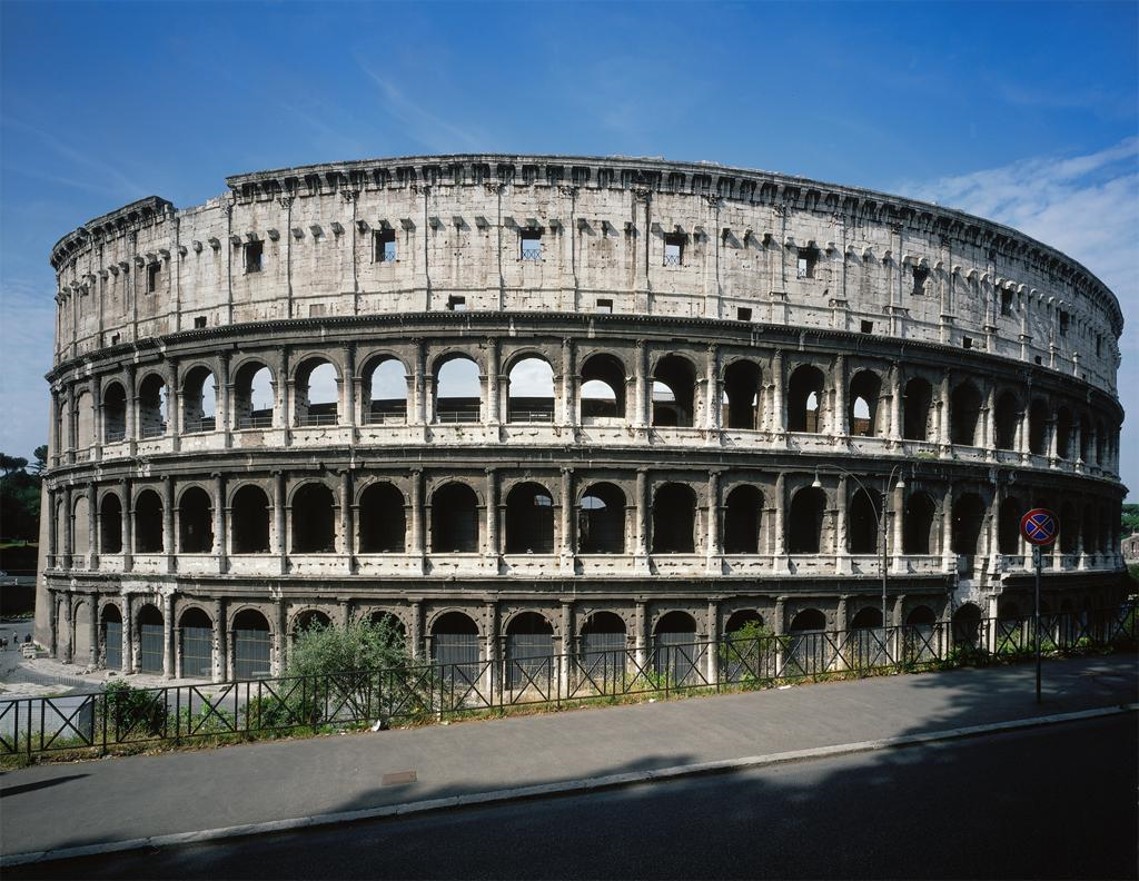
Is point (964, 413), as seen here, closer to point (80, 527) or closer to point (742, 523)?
point (742, 523)

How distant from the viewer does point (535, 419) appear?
2536cm

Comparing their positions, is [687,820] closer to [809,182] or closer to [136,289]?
[809,182]

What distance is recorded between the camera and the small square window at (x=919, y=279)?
2748 centimetres

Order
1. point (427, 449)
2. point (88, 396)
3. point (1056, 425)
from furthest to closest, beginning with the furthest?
point (1056, 425)
point (88, 396)
point (427, 449)

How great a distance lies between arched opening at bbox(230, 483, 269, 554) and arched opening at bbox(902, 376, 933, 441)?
24.8 meters

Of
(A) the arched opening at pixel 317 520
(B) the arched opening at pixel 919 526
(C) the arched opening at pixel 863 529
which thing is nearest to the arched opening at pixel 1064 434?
(B) the arched opening at pixel 919 526

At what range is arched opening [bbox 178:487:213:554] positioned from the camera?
26297 millimetres

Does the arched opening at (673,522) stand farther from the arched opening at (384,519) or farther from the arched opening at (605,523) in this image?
the arched opening at (384,519)

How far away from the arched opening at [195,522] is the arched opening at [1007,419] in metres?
32.2

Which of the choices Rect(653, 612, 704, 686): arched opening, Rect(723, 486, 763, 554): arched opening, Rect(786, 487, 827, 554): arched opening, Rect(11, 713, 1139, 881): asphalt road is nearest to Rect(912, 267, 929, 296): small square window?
Rect(786, 487, 827, 554): arched opening

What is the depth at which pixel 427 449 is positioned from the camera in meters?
23.4

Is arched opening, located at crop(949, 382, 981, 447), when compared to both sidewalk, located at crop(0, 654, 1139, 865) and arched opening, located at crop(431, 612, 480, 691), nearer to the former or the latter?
sidewalk, located at crop(0, 654, 1139, 865)

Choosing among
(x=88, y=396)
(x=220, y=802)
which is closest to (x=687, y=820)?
(x=220, y=802)

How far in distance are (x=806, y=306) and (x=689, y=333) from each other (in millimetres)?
4810
